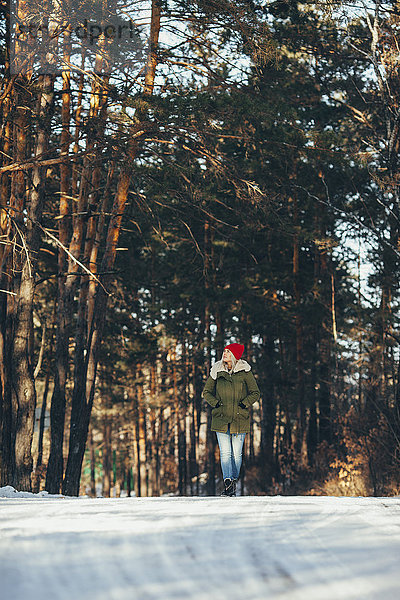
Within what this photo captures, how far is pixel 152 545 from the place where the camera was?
4.65 metres

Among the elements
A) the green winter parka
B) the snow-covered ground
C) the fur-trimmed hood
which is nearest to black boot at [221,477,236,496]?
the green winter parka

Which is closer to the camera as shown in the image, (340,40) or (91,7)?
(91,7)

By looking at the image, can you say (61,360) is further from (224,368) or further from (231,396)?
(231,396)

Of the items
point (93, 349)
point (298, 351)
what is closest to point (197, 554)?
point (93, 349)

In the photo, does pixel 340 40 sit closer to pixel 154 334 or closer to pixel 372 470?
pixel 372 470

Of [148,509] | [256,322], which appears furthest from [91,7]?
[256,322]

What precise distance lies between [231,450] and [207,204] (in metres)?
12.4

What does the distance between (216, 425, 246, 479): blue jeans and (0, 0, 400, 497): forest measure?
4865 millimetres

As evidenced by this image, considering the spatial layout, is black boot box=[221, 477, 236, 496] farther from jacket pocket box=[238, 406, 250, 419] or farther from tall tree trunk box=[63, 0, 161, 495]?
tall tree trunk box=[63, 0, 161, 495]

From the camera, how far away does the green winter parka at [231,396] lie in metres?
9.19

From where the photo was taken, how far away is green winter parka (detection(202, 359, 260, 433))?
9188 millimetres

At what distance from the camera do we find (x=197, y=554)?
4.46 metres

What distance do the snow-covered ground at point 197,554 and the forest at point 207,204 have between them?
7263mm

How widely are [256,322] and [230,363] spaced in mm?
19242
